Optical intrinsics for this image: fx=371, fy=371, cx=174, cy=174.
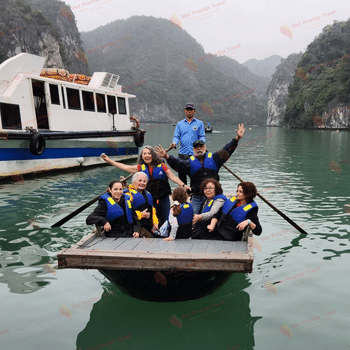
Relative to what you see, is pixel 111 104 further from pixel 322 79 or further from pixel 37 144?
pixel 322 79

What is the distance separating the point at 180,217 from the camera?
4.81m

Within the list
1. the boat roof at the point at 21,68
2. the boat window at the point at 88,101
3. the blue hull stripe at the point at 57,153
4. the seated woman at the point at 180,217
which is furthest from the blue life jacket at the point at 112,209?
the boat window at the point at 88,101

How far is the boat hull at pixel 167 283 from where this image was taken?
416 centimetres

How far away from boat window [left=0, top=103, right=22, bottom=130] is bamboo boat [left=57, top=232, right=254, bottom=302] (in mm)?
9791

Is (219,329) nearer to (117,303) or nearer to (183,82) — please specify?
(117,303)

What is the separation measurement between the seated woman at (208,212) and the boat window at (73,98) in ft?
37.0

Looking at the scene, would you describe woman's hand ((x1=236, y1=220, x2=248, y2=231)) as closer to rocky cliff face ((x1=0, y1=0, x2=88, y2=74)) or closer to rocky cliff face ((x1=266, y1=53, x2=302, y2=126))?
rocky cliff face ((x1=0, y1=0, x2=88, y2=74))

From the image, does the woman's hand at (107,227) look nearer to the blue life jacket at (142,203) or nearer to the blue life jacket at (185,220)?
the blue life jacket at (142,203)

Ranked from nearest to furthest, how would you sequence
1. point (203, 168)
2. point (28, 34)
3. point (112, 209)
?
1. point (112, 209)
2. point (203, 168)
3. point (28, 34)

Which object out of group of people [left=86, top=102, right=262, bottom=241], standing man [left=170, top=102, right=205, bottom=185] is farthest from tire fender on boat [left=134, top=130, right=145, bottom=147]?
group of people [left=86, top=102, right=262, bottom=241]

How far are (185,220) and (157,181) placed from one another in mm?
1603

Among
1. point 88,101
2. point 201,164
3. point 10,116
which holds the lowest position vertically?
point 201,164

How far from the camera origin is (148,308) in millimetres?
4680

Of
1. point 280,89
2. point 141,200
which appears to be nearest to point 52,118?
point 141,200
